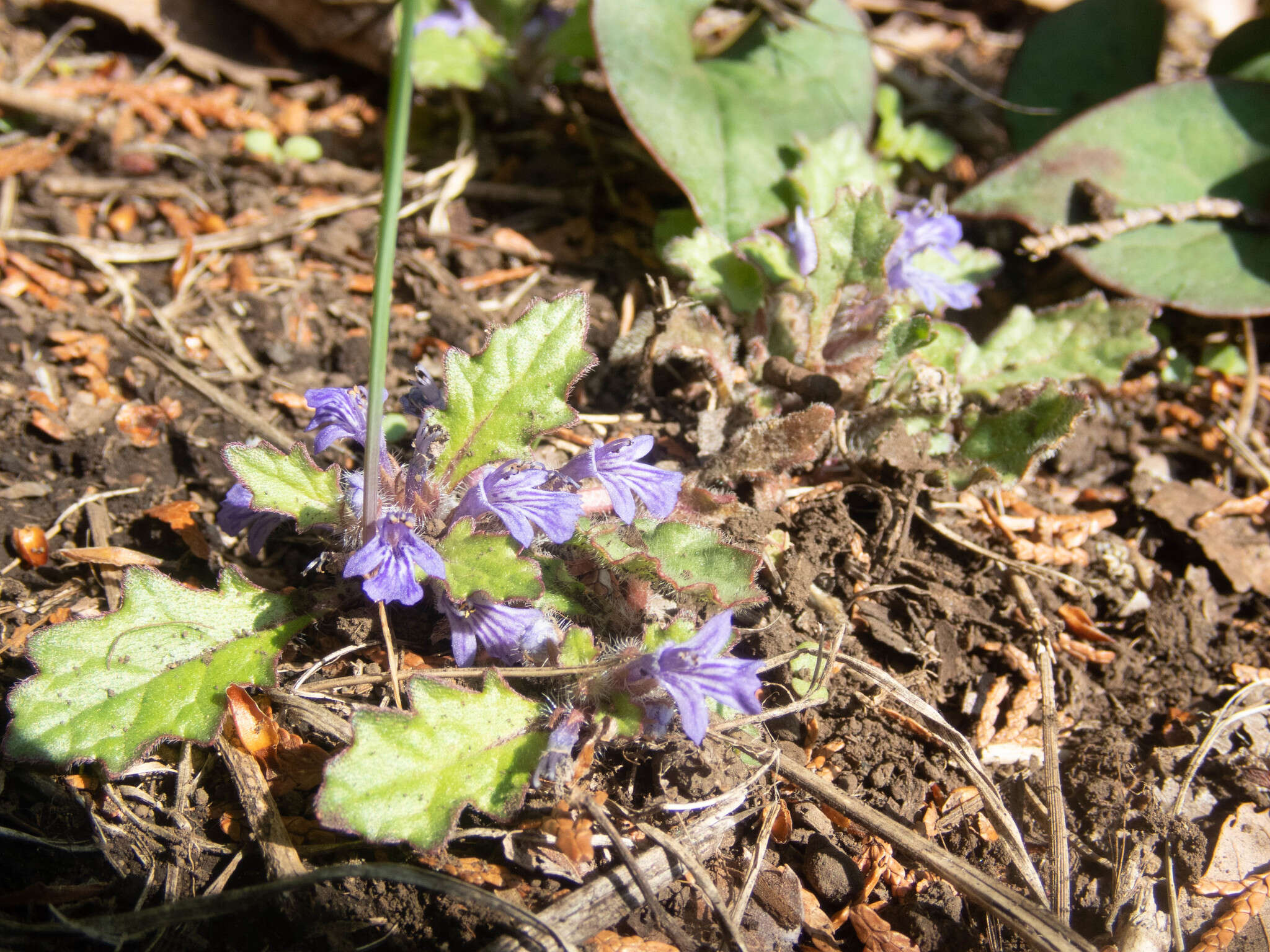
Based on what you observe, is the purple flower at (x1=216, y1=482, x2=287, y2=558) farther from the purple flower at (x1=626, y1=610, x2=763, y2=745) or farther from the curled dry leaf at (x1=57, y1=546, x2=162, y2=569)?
the purple flower at (x1=626, y1=610, x2=763, y2=745)

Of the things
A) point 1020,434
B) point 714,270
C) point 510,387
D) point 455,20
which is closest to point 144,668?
point 510,387

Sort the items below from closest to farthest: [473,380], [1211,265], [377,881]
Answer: [377,881] → [473,380] → [1211,265]

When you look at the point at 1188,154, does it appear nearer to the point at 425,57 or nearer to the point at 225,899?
the point at 425,57

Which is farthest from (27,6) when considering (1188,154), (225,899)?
(1188,154)

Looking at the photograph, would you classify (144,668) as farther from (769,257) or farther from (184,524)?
(769,257)

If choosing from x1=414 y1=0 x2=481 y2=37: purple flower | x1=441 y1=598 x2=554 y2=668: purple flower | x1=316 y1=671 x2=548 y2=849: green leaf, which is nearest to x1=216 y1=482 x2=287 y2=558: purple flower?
x1=441 y1=598 x2=554 y2=668: purple flower

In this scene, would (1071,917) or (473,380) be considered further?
(473,380)

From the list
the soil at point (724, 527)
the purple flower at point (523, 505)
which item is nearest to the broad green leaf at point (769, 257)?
the soil at point (724, 527)
